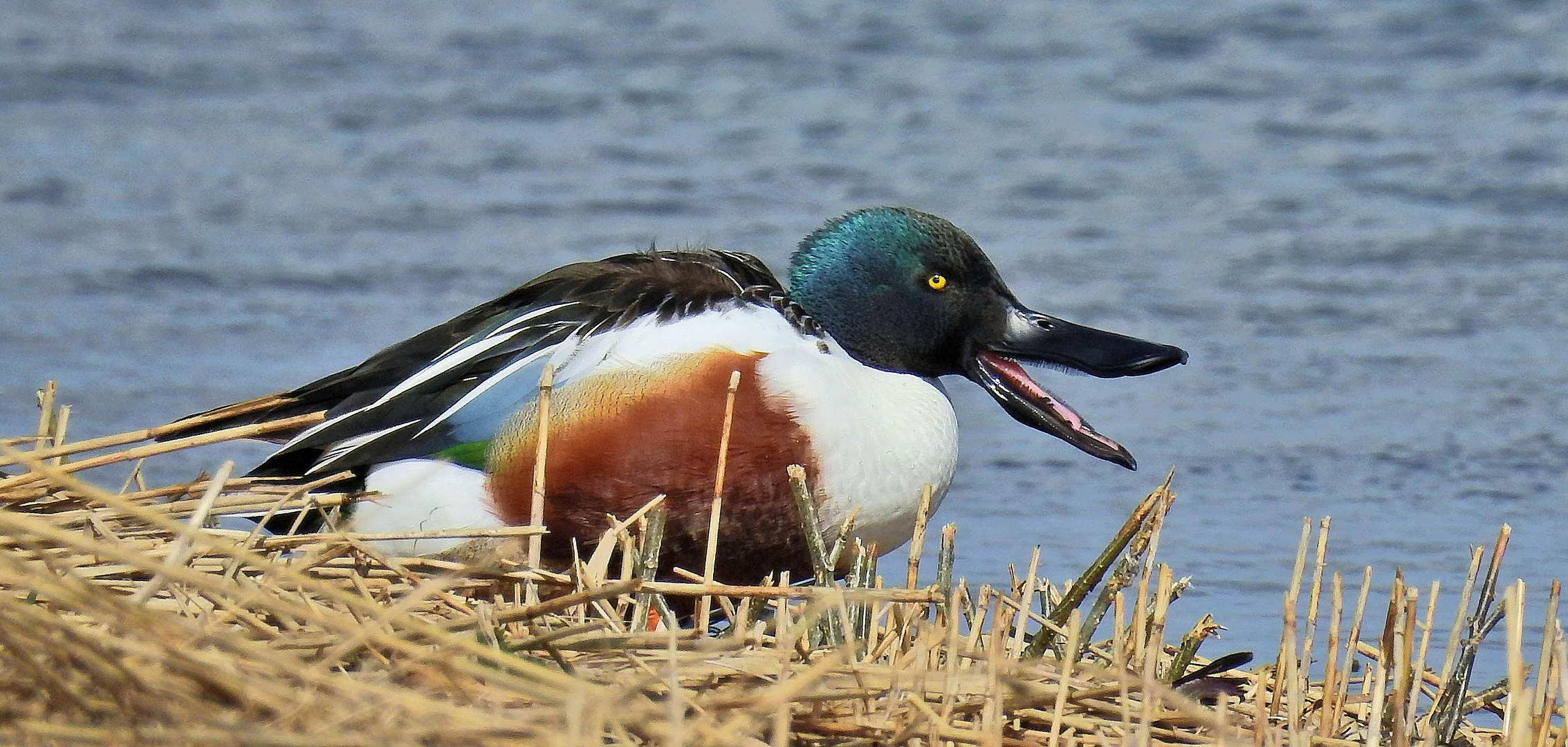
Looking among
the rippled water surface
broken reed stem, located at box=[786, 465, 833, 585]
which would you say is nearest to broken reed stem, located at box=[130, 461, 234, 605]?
broken reed stem, located at box=[786, 465, 833, 585]

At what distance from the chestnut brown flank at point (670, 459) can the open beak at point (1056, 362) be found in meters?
0.62

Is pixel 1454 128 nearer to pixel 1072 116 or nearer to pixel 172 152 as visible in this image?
pixel 1072 116

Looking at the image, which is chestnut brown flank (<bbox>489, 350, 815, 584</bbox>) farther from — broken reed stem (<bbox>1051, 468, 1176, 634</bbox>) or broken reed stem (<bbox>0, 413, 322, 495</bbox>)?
broken reed stem (<bbox>1051, 468, 1176, 634</bbox>)

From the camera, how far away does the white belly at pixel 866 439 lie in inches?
151

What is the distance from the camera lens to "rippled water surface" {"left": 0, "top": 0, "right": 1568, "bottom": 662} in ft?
18.6

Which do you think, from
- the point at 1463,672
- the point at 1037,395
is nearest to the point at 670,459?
the point at 1037,395

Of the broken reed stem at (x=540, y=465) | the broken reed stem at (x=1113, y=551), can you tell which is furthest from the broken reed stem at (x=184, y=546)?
the broken reed stem at (x=1113, y=551)

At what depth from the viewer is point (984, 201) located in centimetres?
802

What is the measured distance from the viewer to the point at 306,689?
2326mm

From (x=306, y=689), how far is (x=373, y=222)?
Answer: 608cm

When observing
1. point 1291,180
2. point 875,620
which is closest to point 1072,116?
point 1291,180

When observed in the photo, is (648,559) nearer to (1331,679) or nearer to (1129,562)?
(1129,562)

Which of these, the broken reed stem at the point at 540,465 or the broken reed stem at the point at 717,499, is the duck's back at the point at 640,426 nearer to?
the broken reed stem at the point at 717,499

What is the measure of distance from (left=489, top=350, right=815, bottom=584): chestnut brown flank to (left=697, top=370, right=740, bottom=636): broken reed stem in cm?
3
